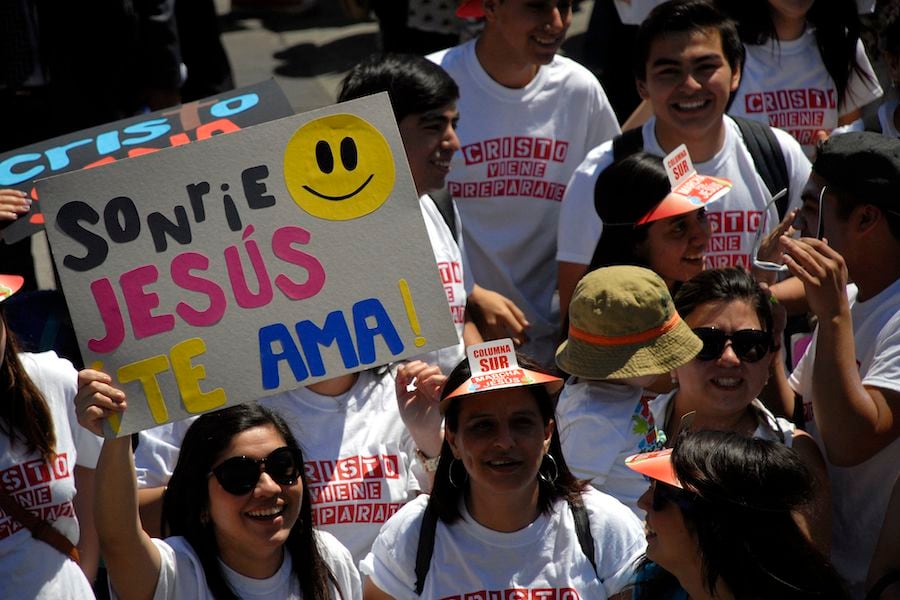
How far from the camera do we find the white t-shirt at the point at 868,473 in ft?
10.8

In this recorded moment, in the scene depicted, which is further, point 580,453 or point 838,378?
point 580,453

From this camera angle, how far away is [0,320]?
3.33 m

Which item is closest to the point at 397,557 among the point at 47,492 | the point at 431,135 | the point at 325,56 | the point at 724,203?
the point at 47,492

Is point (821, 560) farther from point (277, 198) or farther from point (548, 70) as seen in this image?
point (548, 70)

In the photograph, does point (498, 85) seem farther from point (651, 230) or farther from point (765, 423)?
point (765, 423)

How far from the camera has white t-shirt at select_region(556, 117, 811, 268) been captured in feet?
15.2

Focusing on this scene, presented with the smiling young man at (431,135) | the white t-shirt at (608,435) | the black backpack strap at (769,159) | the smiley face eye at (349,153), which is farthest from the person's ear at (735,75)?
the smiley face eye at (349,153)

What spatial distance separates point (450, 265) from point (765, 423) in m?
1.37

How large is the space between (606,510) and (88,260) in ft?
4.77

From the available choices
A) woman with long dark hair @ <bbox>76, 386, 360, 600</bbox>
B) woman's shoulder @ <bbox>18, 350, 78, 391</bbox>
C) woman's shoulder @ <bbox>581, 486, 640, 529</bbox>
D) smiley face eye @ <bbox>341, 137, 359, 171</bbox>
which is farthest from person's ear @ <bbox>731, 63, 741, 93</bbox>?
woman's shoulder @ <bbox>18, 350, 78, 391</bbox>

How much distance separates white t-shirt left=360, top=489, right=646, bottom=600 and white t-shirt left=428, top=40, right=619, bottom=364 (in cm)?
175

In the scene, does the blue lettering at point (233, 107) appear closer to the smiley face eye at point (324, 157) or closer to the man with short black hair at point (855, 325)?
the smiley face eye at point (324, 157)

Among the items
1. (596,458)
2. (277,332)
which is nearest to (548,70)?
(596,458)

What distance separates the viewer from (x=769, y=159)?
4.74 metres
